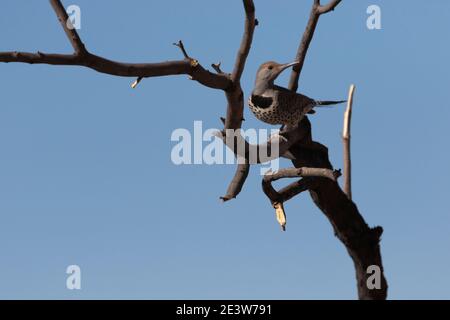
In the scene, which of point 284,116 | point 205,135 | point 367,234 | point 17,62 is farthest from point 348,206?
point 17,62

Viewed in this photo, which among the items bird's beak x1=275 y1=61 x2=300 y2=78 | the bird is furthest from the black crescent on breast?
bird's beak x1=275 y1=61 x2=300 y2=78

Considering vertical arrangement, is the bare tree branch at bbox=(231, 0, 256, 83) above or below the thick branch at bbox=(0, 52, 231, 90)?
above

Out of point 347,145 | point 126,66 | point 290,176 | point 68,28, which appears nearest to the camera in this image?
point 68,28

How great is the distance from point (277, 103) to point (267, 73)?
0.44 meters

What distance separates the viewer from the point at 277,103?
593 centimetres

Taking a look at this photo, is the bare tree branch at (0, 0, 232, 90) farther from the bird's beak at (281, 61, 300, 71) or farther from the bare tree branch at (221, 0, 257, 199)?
the bird's beak at (281, 61, 300, 71)

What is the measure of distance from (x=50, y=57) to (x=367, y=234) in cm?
316

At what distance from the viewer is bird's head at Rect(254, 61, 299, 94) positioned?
6.14m

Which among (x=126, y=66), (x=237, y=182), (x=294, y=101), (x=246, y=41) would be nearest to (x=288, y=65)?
(x=294, y=101)

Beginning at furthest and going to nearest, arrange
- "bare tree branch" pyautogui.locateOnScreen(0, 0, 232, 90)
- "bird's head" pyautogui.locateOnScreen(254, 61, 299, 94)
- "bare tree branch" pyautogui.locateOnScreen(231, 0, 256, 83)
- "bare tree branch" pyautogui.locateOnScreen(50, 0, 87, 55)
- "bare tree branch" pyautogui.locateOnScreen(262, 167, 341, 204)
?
"bird's head" pyautogui.locateOnScreen(254, 61, 299, 94)
"bare tree branch" pyautogui.locateOnScreen(231, 0, 256, 83)
"bare tree branch" pyautogui.locateOnScreen(262, 167, 341, 204)
"bare tree branch" pyautogui.locateOnScreen(50, 0, 87, 55)
"bare tree branch" pyautogui.locateOnScreen(0, 0, 232, 90)

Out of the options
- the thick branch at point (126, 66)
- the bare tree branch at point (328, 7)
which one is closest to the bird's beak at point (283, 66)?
the bare tree branch at point (328, 7)

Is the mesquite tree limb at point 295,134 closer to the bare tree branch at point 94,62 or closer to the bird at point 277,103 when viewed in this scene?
the bare tree branch at point 94,62

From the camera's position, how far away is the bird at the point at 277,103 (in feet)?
19.5

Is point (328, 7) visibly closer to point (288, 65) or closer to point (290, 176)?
point (288, 65)
